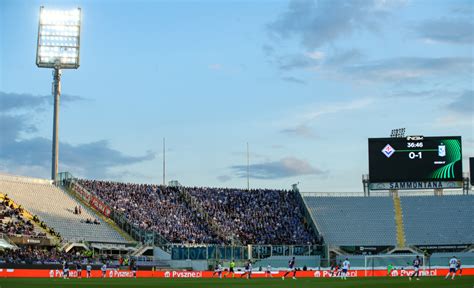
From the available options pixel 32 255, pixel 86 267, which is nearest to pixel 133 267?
pixel 86 267

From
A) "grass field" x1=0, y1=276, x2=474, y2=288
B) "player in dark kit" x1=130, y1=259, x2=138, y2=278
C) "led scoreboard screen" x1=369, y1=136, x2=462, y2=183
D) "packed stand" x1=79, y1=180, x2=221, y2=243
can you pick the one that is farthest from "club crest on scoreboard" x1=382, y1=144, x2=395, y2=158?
"grass field" x1=0, y1=276, x2=474, y2=288

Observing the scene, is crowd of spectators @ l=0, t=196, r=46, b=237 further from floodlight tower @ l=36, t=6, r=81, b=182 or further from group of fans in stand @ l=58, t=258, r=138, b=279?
floodlight tower @ l=36, t=6, r=81, b=182

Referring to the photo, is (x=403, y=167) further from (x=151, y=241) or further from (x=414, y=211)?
(x=151, y=241)

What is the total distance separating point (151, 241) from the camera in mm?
81500

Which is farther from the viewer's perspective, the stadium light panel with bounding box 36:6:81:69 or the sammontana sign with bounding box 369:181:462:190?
the stadium light panel with bounding box 36:6:81:69

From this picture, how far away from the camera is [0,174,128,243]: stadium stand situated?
78250 millimetres

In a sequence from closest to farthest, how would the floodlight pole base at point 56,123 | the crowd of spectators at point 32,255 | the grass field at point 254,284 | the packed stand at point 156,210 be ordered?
the grass field at point 254,284 < the crowd of spectators at point 32,255 < the packed stand at point 156,210 < the floodlight pole base at point 56,123

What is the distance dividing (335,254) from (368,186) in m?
10.2

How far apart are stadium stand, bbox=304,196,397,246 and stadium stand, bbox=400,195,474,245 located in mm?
2188

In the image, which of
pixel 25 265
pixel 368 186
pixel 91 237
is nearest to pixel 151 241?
pixel 91 237

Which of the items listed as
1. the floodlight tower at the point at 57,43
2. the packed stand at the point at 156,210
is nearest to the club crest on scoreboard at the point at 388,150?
the packed stand at the point at 156,210

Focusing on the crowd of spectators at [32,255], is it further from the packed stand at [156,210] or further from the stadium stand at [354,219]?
the stadium stand at [354,219]

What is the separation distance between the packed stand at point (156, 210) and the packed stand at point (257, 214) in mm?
3046

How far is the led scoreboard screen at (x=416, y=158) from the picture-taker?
3521 inches
